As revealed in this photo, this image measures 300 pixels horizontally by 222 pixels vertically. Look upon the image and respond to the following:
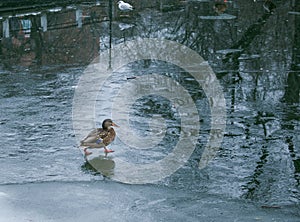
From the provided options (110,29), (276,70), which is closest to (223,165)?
(276,70)

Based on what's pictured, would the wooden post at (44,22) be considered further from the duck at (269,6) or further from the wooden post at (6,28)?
the duck at (269,6)

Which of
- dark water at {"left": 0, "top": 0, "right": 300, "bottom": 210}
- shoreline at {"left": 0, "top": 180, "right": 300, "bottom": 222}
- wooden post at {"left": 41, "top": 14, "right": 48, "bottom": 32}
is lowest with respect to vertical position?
shoreline at {"left": 0, "top": 180, "right": 300, "bottom": 222}

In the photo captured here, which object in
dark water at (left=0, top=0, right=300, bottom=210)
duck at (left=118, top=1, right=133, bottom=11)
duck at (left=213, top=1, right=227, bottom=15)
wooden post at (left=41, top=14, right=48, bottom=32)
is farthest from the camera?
duck at (left=118, top=1, right=133, bottom=11)

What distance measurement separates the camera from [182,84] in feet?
36.6

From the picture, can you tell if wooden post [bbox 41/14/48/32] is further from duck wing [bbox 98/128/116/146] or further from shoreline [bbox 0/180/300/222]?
shoreline [bbox 0/180/300/222]

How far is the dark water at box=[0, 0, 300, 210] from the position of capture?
7215mm

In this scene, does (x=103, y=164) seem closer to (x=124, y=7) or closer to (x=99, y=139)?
(x=99, y=139)

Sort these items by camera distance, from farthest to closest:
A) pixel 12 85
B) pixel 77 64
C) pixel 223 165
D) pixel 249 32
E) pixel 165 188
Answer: pixel 249 32 → pixel 77 64 → pixel 12 85 → pixel 223 165 → pixel 165 188

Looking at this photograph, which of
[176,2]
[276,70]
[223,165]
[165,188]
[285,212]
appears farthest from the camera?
[176,2]

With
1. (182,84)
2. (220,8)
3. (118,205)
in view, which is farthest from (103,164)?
(220,8)

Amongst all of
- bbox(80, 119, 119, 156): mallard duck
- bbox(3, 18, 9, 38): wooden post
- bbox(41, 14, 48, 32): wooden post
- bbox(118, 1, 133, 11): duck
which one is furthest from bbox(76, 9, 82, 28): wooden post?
bbox(80, 119, 119, 156): mallard duck

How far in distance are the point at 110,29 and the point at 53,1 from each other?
5.79 metres

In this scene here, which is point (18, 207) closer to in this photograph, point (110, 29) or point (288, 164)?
point (288, 164)

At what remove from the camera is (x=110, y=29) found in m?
17.0
